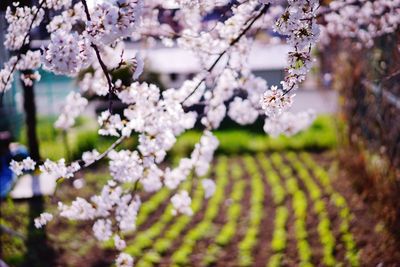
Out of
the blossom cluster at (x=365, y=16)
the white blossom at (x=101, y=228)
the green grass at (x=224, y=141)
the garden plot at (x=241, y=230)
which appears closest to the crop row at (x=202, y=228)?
the garden plot at (x=241, y=230)

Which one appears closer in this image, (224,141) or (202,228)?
(202,228)

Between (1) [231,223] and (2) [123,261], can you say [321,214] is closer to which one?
(1) [231,223]

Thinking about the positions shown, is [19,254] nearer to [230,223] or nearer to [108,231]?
[108,231]

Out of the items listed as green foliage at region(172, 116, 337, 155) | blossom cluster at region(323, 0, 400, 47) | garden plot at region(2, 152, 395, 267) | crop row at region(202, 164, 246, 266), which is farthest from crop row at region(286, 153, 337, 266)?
blossom cluster at region(323, 0, 400, 47)

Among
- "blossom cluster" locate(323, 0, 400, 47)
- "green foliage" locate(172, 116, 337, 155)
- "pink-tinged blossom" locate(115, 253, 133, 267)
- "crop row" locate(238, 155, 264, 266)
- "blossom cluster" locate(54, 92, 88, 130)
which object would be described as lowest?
"green foliage" locate(172, 116, 337, 155)

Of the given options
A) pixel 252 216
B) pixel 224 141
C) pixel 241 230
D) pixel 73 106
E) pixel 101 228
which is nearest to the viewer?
pixel 101 228

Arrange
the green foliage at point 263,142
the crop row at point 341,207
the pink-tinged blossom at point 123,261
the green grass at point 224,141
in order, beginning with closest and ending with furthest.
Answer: the pink-tinged blossom at point 123,261
the crop row at point 341,207
the green grass at point 224,141
the green foliage at point 263,142

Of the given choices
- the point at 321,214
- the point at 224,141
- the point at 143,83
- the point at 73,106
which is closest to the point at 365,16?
Result: the point at 321,214

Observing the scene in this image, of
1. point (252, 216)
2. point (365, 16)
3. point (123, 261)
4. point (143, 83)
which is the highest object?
point (143, 83)

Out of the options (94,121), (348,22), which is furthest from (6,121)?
(348,22)

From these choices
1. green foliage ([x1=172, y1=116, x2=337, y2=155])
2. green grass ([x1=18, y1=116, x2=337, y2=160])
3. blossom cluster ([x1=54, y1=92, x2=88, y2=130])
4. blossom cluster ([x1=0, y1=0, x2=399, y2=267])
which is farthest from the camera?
green foliage ([x1=172, y1=116, x2=337, y2=155])

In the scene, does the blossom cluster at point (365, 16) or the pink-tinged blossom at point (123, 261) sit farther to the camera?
the blossom cluster at point (365, 16)

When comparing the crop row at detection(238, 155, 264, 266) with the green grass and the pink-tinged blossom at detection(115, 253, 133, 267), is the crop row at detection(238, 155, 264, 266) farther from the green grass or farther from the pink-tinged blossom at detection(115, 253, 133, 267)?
the pink-tinged blossom at detection(115, 253, 133, 267)

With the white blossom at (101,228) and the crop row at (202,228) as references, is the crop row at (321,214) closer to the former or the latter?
the crop row at (202,228)
